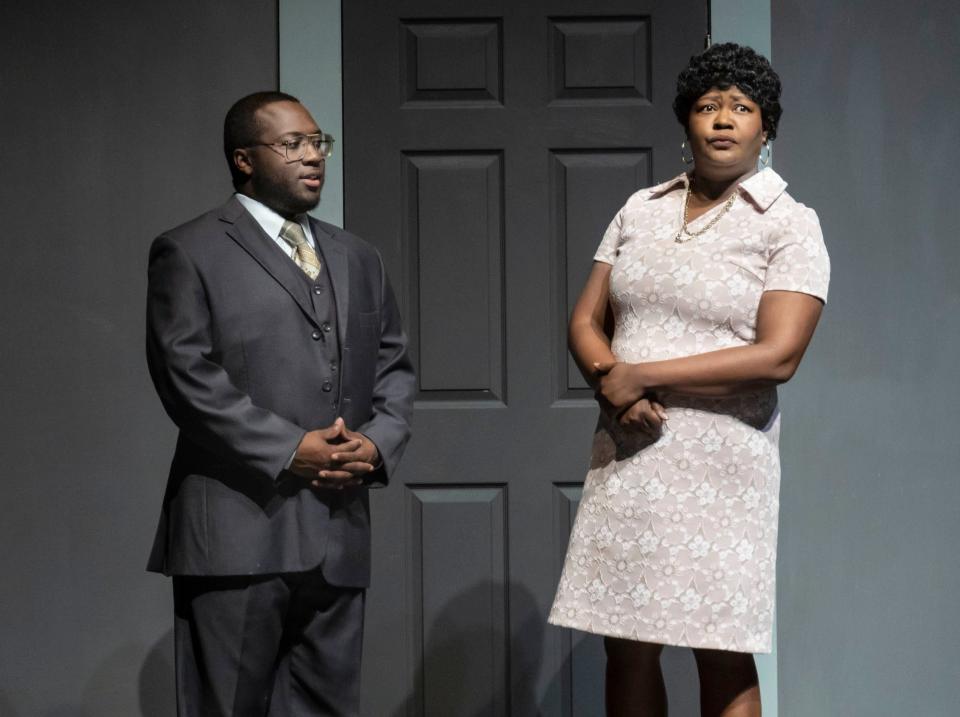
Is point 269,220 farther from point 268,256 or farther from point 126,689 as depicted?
point 126,689

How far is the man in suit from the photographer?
8.63 ft

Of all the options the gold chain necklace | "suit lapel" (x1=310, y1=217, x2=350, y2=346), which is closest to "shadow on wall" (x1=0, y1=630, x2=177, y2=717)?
"suit lapel" (x1=310, y1=217, x2=350, y2=346)

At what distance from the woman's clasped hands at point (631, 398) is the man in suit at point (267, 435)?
47 centimetres

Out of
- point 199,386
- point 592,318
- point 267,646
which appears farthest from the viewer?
point 592,318

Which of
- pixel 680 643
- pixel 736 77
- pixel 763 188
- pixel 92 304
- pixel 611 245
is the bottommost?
pixel 680 643

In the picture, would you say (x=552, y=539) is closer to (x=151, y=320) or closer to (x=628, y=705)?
(x=628, y=705)

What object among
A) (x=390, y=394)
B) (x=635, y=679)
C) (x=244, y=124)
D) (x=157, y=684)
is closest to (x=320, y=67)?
(x=244, y=124)

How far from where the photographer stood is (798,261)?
2670mm

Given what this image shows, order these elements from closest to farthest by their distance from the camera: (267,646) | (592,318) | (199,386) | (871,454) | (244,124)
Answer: (199,386), (267,646), (244,124), (592,318), (871,454)

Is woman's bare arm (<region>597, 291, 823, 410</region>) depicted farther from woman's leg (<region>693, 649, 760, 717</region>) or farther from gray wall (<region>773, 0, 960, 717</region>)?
gray wall (<region>773, 0, 960, 717</region>)

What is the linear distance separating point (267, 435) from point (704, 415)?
2.97 feet

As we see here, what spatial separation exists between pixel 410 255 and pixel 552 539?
0.96 metres

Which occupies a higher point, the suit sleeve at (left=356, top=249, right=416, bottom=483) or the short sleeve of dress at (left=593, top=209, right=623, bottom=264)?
the short sleeve of dress at (left=593, top=209, right=623, bottom=264)

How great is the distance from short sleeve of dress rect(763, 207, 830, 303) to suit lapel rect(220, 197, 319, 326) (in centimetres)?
97
